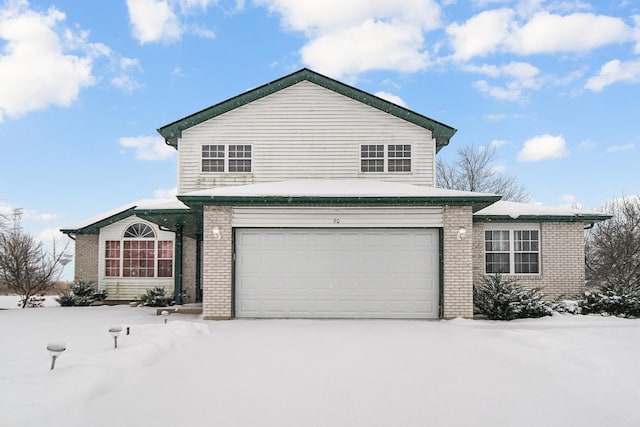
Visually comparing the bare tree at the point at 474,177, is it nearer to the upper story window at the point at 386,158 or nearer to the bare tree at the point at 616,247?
the bare tree at the point at 616,247

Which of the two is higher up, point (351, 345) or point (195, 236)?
point (195, 236)

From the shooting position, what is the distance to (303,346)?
8.07 metres

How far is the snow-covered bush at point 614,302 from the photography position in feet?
39.0

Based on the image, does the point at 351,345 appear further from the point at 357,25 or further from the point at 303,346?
the point at 357,25

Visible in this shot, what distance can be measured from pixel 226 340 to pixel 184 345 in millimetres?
826

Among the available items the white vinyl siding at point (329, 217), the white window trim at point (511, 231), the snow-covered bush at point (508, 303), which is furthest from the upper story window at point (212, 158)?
the white window trim at point (511, 231)

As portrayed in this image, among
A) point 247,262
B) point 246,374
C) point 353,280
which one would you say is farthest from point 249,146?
point 246,374

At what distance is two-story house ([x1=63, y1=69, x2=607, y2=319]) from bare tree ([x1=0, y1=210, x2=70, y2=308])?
1.80 metres

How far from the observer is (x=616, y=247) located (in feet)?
76.1

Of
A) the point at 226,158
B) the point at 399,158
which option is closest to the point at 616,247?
the point at 399,158

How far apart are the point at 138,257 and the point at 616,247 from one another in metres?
23.6

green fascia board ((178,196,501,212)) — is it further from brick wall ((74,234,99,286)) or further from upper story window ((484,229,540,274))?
brick wall ((74,234,99,286))

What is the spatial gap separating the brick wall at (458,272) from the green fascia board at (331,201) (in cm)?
59

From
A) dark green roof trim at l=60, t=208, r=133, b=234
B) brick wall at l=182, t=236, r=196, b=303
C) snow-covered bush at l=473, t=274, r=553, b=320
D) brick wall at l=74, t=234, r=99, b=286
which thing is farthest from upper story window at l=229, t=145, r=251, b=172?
snow-covered bush at l=473, t=274, r=553, b=320
